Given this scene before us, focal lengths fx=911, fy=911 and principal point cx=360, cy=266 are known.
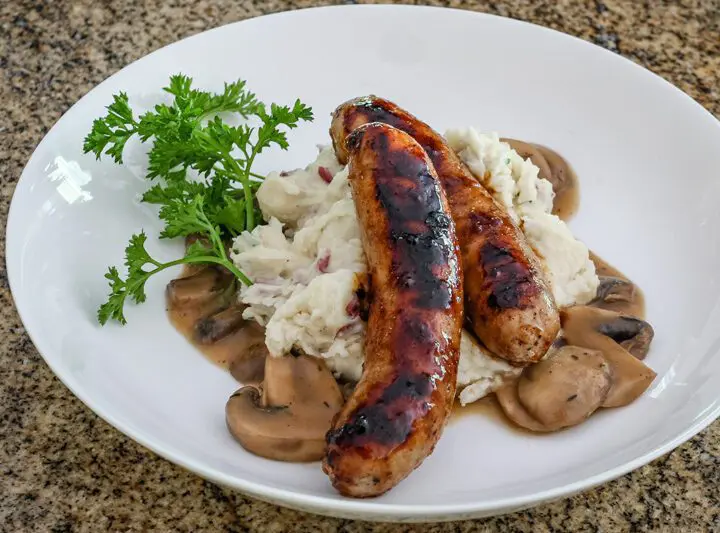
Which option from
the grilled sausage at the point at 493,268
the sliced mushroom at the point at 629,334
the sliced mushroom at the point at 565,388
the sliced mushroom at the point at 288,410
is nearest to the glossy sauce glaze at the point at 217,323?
the sliced mushroom at the point at 288,410

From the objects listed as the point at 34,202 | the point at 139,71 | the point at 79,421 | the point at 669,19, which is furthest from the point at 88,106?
the point at 669,19

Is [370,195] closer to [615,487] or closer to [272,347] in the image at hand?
[272,347]

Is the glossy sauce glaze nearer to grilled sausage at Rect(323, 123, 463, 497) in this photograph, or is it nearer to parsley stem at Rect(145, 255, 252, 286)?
parsley stem at Rect(145, 255, 252, 286)

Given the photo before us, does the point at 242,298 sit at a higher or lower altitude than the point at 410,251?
lower

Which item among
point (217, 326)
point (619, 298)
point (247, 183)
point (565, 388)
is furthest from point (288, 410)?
point (619, 298)

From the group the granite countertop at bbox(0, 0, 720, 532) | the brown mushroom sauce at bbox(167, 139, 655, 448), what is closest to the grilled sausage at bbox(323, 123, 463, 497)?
the brown mushroom sauce at bbox(167, 139, 655, 448)

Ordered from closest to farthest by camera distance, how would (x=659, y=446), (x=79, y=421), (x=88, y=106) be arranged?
(x=659, y=446)
(x=79, y=421)
(x=88, y=106)
